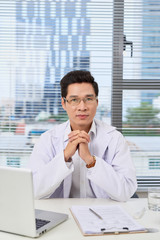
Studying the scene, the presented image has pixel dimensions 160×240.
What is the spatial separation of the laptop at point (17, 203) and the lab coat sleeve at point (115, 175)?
0.59 metres

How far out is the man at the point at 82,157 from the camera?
1777 millimetres

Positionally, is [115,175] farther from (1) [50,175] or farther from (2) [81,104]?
(2) [81,104]

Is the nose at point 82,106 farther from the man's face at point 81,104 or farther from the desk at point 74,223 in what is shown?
the desk at point 74,223

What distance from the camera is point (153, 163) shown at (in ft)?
9.86

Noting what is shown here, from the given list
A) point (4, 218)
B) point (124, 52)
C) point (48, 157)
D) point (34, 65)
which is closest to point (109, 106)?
point (124, 52)

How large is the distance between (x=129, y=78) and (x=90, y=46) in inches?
18.1

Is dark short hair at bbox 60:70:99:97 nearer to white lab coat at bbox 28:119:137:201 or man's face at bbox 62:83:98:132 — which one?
man's face at bbox 62:83:98:132

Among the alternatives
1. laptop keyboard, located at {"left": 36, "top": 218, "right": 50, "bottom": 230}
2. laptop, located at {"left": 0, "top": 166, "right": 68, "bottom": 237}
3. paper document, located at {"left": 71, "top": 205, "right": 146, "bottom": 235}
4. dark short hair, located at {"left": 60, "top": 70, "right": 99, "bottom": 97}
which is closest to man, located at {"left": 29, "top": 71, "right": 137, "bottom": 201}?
dark short hair, located at {"left": 60, "top": 70, "right": 99, "bottom": 97}

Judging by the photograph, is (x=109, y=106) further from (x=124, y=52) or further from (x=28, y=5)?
(x=28, y=5)

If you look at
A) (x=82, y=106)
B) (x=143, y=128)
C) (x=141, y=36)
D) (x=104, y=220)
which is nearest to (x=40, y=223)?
(x=104, y=220)

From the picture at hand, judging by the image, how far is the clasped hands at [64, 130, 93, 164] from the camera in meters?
1.82

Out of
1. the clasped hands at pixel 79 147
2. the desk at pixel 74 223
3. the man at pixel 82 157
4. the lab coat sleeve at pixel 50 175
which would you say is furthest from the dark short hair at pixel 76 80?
the desk at pixel 74 223

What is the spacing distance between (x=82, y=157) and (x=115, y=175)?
0.69 feet

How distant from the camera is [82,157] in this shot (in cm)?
183
